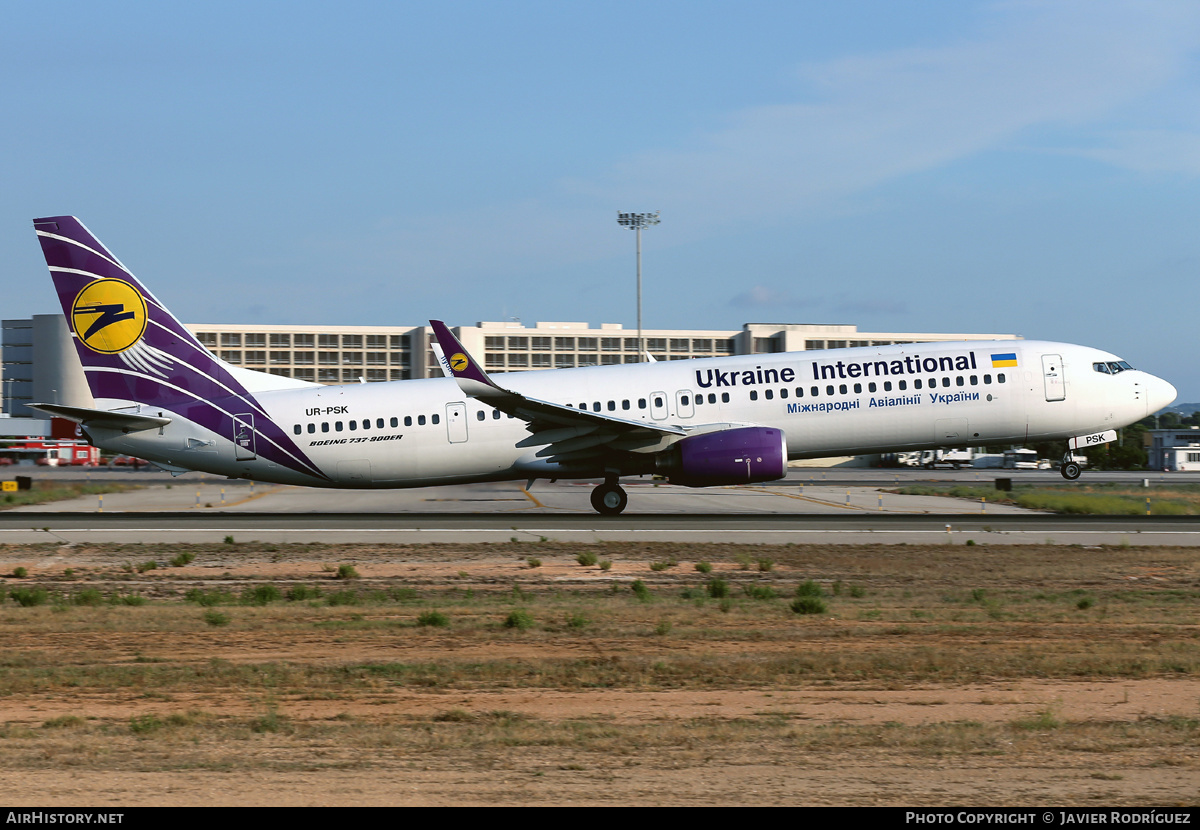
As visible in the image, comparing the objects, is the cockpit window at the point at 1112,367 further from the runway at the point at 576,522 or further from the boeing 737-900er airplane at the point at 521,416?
the runway at the point at 576,522

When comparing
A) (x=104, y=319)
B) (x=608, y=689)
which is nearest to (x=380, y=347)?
(x=104, y=319)

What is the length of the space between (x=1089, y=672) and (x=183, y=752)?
31.8 ft

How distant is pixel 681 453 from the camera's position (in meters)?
29.6

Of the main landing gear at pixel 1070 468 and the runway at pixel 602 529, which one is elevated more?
the main landing gear at pixel 1070 468

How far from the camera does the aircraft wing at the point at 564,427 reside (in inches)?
1105

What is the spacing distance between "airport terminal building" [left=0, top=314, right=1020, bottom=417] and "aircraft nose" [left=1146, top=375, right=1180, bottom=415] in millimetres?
101530

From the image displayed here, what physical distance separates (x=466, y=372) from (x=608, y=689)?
17.1 meters

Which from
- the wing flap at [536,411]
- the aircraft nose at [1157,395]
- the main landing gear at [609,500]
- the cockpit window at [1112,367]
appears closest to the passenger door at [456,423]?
the wing flap at [536,411]

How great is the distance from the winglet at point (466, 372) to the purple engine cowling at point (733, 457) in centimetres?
534

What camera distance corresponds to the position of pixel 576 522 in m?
30.4

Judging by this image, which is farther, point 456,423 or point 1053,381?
point 1053,381

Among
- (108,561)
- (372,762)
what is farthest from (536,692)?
(108,561)

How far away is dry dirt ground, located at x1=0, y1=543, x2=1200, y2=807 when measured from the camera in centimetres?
811

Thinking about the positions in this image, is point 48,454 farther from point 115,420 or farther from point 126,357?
point 115,420
